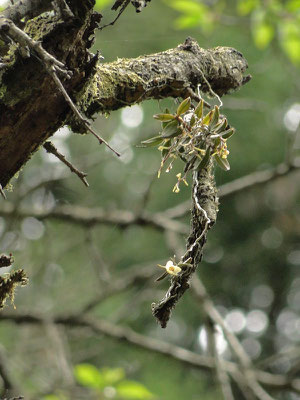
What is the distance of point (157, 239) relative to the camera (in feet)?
15.9

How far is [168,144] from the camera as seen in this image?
1.22 m

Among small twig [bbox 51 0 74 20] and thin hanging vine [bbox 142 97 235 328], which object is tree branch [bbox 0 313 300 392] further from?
Answer: small twig [bbox 51 0 74 20]

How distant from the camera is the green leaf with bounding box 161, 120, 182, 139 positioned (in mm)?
1182

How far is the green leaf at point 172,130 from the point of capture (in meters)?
1.18

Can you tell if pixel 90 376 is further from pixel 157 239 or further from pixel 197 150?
pixel 157 239

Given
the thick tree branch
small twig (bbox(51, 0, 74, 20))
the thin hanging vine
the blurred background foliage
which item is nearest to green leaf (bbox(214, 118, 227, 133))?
the thin hanging vine

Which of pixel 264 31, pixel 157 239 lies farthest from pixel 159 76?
pixel 157 239

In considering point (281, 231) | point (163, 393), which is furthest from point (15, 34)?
point (281, 231)

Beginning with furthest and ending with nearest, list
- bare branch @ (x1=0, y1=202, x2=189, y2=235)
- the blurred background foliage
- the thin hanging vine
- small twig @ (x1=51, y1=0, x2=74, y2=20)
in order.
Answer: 1. the blurred background foliage
2. bare branch @ (x1=0, y1=202, x2=189, y2=235)
3. the thin hanging vine
4. small twig @ (x1=51, y1=0, x2=74, y2=20)

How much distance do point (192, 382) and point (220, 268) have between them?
103cm

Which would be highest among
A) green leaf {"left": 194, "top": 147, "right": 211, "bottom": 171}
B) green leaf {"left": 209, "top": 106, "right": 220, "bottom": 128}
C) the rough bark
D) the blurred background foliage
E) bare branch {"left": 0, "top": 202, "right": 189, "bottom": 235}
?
the rough bark

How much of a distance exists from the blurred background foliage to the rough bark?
156 cm

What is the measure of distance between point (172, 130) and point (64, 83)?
0.26 meters

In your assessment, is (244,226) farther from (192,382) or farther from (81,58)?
(81,58)
